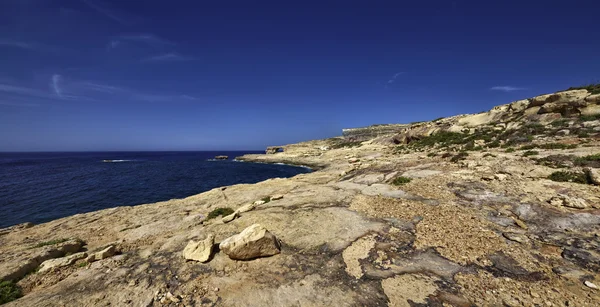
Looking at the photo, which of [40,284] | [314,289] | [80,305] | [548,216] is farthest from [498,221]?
[40,284]

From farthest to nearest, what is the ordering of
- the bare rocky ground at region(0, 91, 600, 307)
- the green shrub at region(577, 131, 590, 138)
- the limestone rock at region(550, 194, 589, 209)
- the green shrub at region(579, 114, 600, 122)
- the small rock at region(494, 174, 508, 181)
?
→ the green shrub at region(579, 114, 600, 122), the green shrub at region(577, 131, 590, 138), the small rock at region(494, 174, 508, 181), the limestone rock at region(550, 194, 589, 209), the bare rocky ground at region(0, 91, 600, 307)

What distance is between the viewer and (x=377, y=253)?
7867mm

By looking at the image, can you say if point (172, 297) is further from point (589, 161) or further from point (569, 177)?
point (589, 161)

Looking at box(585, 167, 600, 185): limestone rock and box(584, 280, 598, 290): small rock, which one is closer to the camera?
box(584, 280, 598, 290): small rock

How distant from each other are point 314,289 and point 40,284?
966 centimetres

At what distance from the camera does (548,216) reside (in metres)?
9.45

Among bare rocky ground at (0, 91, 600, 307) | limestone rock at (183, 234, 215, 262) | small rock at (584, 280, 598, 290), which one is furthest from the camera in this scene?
limestone rock at (183, 234, 215, 262)

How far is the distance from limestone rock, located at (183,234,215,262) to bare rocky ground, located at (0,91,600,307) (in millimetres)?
206

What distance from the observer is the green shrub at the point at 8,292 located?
6.97 m

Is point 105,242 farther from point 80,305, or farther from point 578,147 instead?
point 578,147

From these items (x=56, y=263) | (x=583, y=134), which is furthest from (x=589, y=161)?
(x=56, y=263)

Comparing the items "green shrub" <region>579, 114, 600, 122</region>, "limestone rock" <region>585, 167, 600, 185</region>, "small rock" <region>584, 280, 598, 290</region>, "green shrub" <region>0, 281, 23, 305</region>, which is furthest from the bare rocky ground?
"green shrub" <region>579, 114, 600, 122</region>

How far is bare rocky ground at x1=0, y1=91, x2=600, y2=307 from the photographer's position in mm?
6094

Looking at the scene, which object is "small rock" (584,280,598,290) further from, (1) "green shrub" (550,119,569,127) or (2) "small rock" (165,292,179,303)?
(1) "green shrub" (550,119,569,127)
